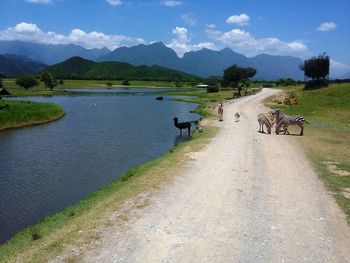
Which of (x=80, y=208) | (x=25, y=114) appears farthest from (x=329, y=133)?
(x=25, y=114)

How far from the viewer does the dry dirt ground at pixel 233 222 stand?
12609mm

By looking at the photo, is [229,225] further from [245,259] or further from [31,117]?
[31,117]

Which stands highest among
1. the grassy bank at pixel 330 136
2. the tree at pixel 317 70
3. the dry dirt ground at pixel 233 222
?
the tree at pixel 317 70

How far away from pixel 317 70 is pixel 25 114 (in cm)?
6789

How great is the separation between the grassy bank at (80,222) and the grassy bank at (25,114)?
1570 inches

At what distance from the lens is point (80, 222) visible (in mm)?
15789

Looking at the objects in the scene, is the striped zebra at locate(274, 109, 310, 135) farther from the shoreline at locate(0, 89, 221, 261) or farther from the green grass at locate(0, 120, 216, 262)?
the green grass at locate(0, 120, 216, 262)

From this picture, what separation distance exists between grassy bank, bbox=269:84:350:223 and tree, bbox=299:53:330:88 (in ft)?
45.2

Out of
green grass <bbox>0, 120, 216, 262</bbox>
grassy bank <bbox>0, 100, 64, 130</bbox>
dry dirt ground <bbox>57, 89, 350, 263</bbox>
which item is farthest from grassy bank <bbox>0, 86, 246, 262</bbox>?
grassy bank <bbox>0, 100, 64, 130</bbox>

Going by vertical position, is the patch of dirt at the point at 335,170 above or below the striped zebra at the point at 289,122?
below

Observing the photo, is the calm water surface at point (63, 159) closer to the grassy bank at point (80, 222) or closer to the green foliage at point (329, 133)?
the grassy bank at point (80, 222)

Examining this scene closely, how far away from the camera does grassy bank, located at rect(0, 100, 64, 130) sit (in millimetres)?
57844

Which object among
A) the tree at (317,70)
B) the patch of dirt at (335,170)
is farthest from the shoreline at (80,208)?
the tree at (317,70)

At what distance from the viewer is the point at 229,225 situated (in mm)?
14969
